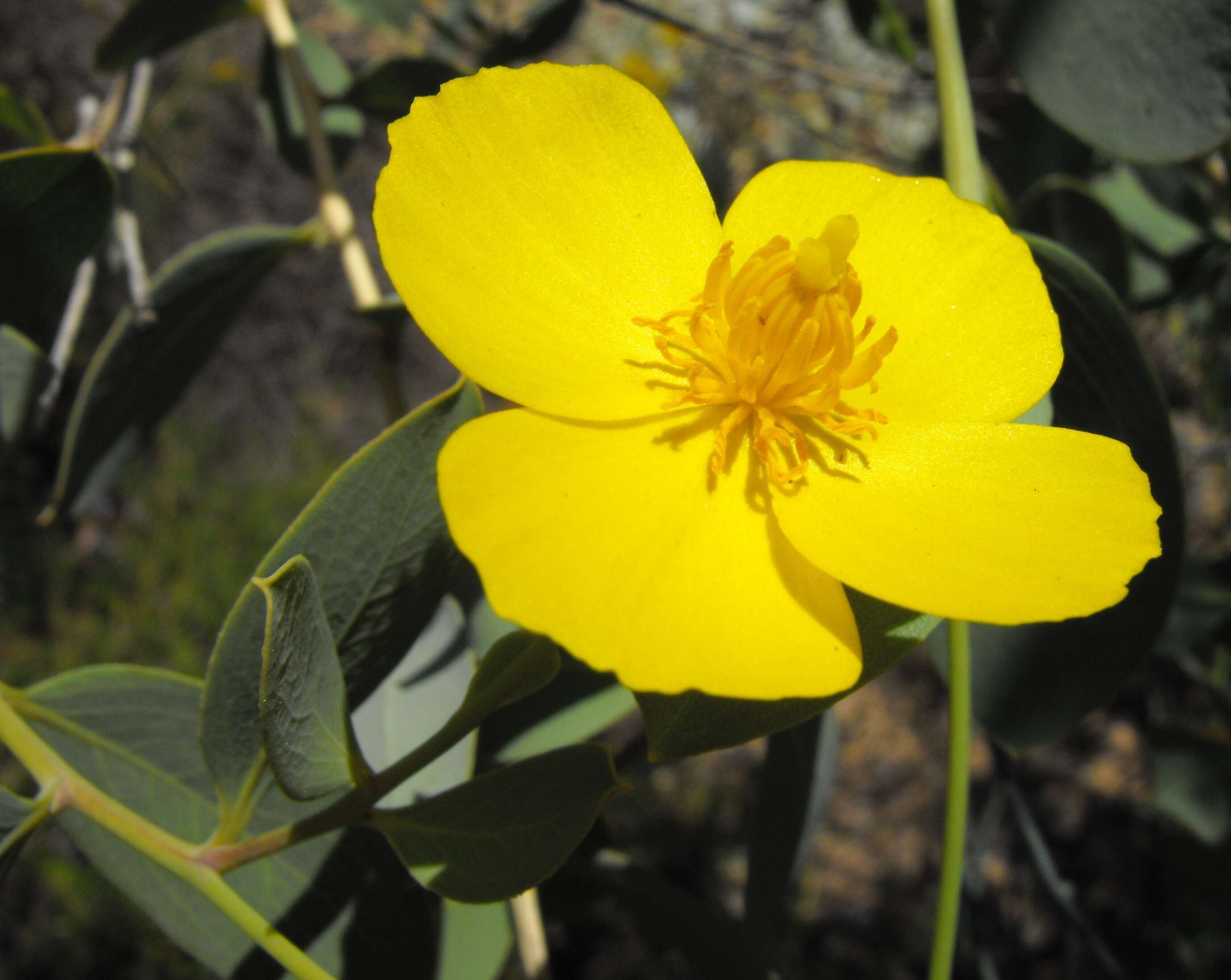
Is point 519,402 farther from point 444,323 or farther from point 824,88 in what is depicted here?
point 824,88

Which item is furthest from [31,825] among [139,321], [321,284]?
[321,284]

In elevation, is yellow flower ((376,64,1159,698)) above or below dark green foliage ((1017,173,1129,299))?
above

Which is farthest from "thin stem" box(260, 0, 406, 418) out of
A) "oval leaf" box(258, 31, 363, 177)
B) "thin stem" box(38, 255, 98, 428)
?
"thin stem" box(38, 255, 98, 428)

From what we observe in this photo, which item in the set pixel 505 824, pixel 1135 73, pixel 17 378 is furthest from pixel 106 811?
pixel 1135 73

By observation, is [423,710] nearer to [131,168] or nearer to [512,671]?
[512,671]

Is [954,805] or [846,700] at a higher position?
A: [954,805]

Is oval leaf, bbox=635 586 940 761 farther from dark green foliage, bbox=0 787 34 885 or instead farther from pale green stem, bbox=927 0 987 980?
dark green foliage, bbox=0 787 34 885
